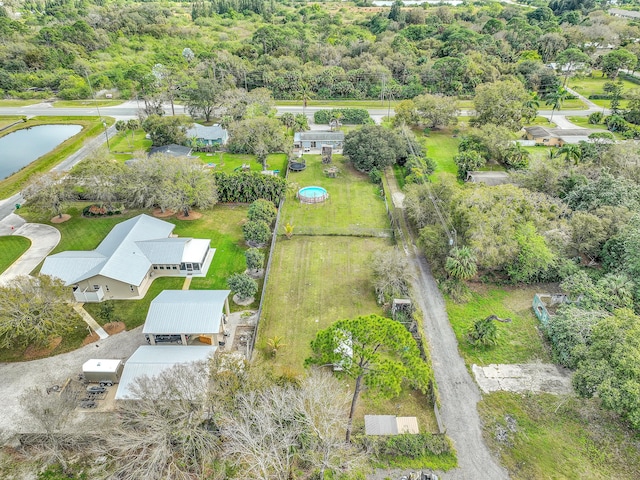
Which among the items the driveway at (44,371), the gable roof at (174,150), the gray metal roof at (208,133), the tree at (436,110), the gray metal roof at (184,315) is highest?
the tree at (436,110)

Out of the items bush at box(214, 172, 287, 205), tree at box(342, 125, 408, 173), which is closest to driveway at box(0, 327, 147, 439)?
bush at box(214, 172, 287, 205)

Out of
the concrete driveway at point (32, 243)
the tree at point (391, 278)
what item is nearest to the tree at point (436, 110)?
the tree at point (391, 278)

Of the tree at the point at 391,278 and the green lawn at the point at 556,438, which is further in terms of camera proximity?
the tree at the point at 391,278

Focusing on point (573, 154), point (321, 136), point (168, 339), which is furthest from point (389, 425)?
point (321, 136)

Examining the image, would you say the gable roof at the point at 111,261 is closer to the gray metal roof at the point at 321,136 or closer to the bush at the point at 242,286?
the bush at the point at 242,286

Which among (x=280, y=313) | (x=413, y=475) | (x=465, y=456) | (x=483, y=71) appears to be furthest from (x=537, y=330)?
(x=483, y=71)

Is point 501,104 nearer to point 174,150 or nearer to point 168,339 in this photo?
point 174,150

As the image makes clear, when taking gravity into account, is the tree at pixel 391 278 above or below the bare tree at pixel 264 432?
below
